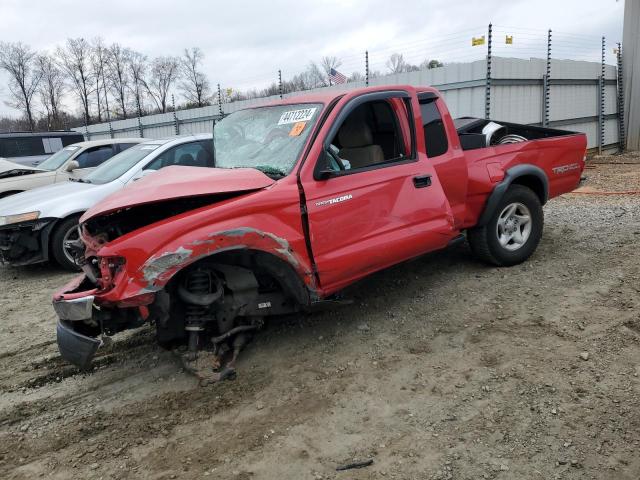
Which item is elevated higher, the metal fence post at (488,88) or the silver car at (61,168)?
the metal fence post at (488,88)

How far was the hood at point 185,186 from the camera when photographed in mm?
3270

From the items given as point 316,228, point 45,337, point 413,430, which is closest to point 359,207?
point 316,228

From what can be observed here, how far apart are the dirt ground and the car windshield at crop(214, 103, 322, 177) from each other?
1.48 m

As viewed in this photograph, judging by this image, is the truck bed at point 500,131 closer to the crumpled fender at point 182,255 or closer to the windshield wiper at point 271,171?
the windshield wiper at point 271,171

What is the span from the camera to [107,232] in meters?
3.53

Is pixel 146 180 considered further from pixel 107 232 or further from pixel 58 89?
pixel 58 89

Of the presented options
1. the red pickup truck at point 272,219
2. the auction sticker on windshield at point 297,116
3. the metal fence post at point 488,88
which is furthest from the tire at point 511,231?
the metal fence post at point 488,88

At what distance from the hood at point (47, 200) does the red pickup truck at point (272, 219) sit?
111 inches

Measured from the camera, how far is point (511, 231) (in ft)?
17.9

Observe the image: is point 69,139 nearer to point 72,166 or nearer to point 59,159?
point 59,159

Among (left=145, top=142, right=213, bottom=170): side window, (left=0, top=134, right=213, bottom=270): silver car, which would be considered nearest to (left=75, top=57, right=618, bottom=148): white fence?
(left=145, top=142, right=213, bottom=170): side window

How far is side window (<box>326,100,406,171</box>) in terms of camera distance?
432 cm

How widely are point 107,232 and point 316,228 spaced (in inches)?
59.2

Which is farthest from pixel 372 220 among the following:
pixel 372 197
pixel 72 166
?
pixel 72 166
